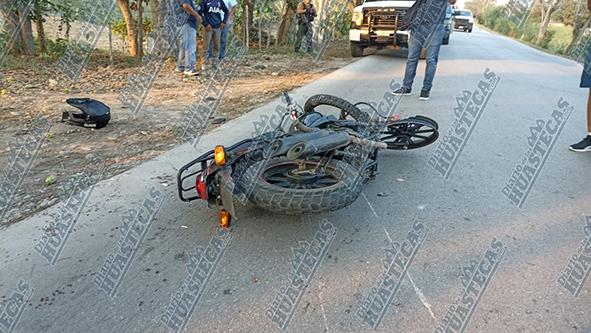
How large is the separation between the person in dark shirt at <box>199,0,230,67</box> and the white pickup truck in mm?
4228

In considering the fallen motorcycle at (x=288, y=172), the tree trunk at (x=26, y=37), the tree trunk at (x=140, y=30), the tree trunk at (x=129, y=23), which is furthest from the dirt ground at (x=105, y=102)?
the fallen motorcycle at (x=288, y=172)

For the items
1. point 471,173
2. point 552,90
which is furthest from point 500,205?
point 552,90

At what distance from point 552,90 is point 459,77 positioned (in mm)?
1761

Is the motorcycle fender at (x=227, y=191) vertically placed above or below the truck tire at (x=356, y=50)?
above

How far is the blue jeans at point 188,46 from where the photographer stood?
8.14 metres

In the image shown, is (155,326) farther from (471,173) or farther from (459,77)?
(459,77)

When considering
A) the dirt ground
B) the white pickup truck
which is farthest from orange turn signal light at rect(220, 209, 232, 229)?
the white pickup truck

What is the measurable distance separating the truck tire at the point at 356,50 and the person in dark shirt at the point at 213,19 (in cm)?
459

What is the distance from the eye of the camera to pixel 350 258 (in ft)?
7.98

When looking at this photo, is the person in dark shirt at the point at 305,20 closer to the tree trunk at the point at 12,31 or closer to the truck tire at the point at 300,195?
the tree trunk at the point at 12,31

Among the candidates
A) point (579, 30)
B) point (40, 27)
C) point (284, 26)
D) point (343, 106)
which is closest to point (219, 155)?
point (343, 106)

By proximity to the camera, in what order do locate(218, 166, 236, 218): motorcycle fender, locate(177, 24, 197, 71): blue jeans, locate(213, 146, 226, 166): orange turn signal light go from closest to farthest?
locate(218, 166, 236, 218): motorcycle fender, locate(213, 146, 226, 166): orange turn signal light, locate(177, 24, 197, 71): blue jeans

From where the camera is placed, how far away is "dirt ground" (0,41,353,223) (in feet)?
12.1

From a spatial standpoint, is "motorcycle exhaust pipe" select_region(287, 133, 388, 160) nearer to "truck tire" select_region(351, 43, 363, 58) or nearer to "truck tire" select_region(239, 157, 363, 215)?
"truck tire" select_region(239, 157, 363, 215)
